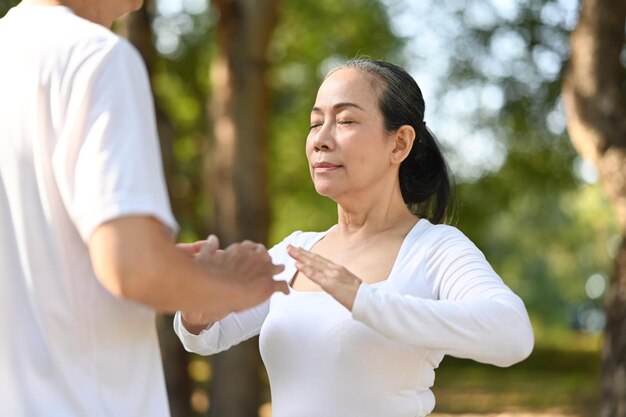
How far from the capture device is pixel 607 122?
8.30m

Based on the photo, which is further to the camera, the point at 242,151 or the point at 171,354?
the point at 171,354

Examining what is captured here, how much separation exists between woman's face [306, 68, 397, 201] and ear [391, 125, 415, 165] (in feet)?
0.19

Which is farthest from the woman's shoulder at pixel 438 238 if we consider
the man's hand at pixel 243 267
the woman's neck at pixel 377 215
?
the man's hand at pixel 243 267

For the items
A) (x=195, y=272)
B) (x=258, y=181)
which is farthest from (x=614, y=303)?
(x=195, y=272)

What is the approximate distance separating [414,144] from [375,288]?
81 cm

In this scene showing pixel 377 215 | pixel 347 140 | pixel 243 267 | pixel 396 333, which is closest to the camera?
pixel 243 267

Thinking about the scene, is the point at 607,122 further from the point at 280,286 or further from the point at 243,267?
the point at 243,267

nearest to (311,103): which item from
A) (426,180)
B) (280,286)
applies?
(426,180)

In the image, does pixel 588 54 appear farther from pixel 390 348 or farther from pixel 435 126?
pixel 435 126

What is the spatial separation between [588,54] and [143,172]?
7.18 metres

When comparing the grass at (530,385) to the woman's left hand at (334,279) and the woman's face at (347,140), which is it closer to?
the woman's face at (347,140)

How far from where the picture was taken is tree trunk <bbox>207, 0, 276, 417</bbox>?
10805 millimetres

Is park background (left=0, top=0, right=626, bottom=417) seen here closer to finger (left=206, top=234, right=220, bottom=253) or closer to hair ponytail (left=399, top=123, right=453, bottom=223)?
hair ponytail (left=399, top=123, right=453, bottom=223)

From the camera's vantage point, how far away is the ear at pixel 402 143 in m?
3.08
